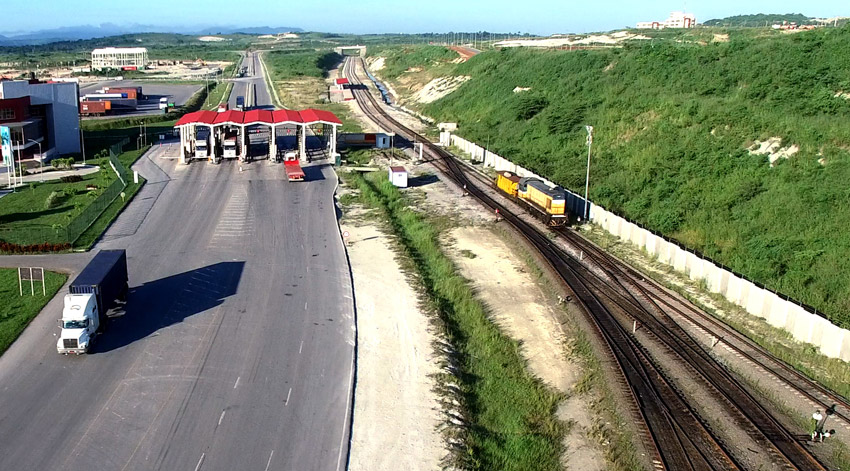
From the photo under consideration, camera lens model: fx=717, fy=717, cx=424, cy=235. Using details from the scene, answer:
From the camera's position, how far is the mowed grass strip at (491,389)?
76.1 feet

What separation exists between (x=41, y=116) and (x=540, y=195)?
52031 mm

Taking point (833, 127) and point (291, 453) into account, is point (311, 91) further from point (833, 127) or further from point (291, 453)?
point (291, 453)

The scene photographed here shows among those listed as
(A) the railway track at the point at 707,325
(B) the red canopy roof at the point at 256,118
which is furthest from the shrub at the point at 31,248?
(A) the railway track at the point at 707,325

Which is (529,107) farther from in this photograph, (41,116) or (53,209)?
(53,209)


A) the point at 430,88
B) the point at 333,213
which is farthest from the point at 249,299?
the point at 430,88

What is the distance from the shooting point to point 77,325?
28641mm

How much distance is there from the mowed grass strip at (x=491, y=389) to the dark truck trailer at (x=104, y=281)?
1480 cm

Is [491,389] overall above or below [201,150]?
below

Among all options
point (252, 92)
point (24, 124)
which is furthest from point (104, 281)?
point (252, 92)

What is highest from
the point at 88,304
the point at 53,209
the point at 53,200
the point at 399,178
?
the point at 399,178

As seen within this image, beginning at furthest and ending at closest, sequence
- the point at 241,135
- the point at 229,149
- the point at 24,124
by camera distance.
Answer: the point at 229,149 < the point at 241,135 < the point at 24,124

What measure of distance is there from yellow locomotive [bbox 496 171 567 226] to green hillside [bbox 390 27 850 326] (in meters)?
4.92

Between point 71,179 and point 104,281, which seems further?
point 71,179

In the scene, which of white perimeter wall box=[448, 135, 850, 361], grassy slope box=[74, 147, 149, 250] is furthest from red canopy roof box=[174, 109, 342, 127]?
white perimeter wall box=[448, 135, 850, 361]
